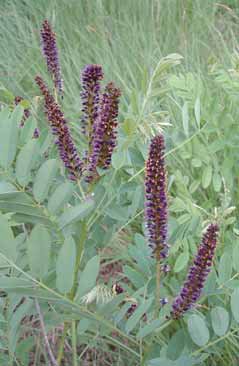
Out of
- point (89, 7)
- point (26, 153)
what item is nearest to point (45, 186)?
point (26, 153)

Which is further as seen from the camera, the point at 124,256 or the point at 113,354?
the point at 124,256

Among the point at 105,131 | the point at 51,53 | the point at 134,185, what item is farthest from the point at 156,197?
the point at 51,53

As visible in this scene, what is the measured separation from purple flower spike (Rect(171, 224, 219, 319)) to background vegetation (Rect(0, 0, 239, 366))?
0.04m

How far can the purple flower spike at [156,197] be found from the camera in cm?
79

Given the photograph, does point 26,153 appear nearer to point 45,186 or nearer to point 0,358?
point 45,186

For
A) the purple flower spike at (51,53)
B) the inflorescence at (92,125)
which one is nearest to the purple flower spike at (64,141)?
the inflorescence at (92,125)

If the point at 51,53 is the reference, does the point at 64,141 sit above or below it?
below

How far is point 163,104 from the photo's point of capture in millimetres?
2148

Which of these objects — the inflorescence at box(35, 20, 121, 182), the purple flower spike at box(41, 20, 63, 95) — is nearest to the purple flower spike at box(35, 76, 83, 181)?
the inflorescence at box(35, 20, 121, 182)

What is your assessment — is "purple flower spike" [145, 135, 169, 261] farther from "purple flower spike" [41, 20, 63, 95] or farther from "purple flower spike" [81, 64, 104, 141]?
"purple flower spike" [41, 20, 63, 95]

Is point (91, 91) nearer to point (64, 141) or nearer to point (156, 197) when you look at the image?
point (64, 141)

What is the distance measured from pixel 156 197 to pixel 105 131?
0.41 feet

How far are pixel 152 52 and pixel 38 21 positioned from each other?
771mm

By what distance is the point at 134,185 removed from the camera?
3.43 feet
